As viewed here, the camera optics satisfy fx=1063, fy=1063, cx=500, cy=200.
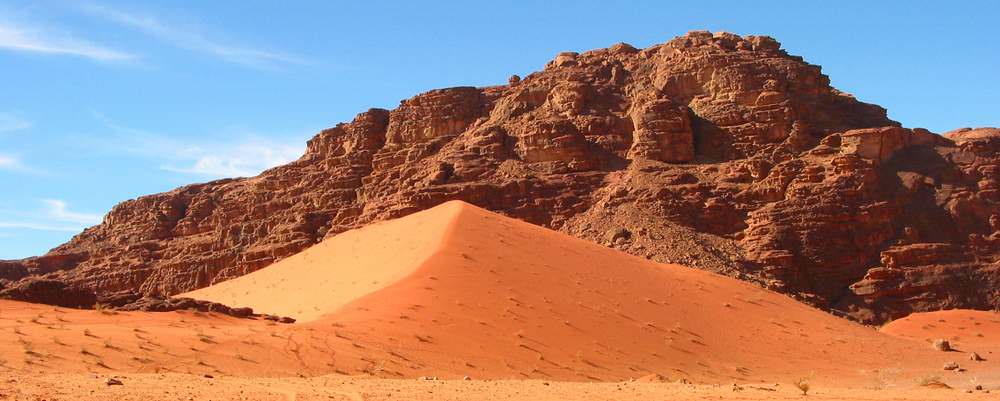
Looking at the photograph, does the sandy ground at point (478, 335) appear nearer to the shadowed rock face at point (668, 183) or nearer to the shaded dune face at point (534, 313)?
the shaded dune face at point (534, 313)

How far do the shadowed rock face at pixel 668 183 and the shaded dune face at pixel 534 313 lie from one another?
6.27m

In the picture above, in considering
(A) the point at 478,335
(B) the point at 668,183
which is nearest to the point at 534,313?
(A) the point at 478,335

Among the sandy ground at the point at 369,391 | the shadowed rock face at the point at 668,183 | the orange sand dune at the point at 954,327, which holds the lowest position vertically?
the sandy ground at the point at 369,391

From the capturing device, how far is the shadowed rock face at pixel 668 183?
4741 centimetres

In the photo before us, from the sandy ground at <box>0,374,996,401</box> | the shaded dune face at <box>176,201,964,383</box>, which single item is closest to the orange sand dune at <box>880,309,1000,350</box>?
the shaded dune face at <box>176,201,964,383</box>

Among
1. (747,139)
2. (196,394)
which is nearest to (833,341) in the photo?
(747,139)

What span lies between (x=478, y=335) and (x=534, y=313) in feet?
13.0

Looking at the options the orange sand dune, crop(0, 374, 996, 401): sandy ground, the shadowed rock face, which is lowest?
crop(0, 374, 996, 401): sandy ground

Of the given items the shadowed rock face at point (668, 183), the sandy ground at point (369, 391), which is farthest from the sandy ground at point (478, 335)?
the shadowed rock face at point (668, 183)

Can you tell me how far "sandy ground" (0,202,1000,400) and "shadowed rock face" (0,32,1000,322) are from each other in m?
4.23

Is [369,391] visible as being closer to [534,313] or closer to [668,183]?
[534,313]

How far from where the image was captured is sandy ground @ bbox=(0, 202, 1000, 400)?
64.4ft

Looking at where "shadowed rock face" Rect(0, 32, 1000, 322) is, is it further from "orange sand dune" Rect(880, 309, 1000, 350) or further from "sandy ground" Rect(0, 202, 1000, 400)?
"sandy ground" Rect(0, 202, 1000, 400)

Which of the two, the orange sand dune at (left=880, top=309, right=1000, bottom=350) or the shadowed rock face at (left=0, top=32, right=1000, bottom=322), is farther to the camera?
the shadowed rock face at (left=0, top=32, right=1000, bottom=322)
